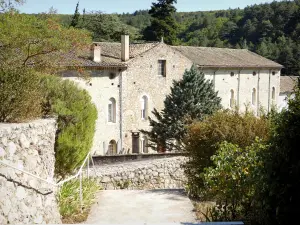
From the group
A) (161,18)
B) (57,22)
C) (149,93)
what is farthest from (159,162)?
(161,18)

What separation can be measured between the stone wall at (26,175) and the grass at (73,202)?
0.57 m

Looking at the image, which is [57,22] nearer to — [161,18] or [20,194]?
[20,194]

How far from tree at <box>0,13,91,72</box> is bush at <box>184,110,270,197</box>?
18.9 feet

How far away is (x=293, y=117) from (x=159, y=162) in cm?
1037

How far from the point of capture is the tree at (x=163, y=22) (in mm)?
50594

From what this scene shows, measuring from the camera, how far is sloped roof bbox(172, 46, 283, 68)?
34062 mm

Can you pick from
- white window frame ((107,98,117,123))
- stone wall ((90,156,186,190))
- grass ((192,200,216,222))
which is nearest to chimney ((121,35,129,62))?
white window frame ((107,98,117,123))

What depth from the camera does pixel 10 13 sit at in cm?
1314

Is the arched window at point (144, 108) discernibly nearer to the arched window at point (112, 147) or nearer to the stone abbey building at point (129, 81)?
the stone abbey building at point (129, 81)

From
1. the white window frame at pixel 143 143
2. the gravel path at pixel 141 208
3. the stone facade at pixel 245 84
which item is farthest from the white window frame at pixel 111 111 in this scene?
the gravel path at pixel 141 208

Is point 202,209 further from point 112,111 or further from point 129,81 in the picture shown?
point 129,81

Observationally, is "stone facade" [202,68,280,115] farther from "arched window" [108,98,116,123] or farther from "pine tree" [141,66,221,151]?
"arched window" [108,98,116,123]

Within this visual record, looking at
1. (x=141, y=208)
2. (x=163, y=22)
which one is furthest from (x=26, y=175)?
(x=163, y=22)

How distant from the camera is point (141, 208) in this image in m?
8.94
